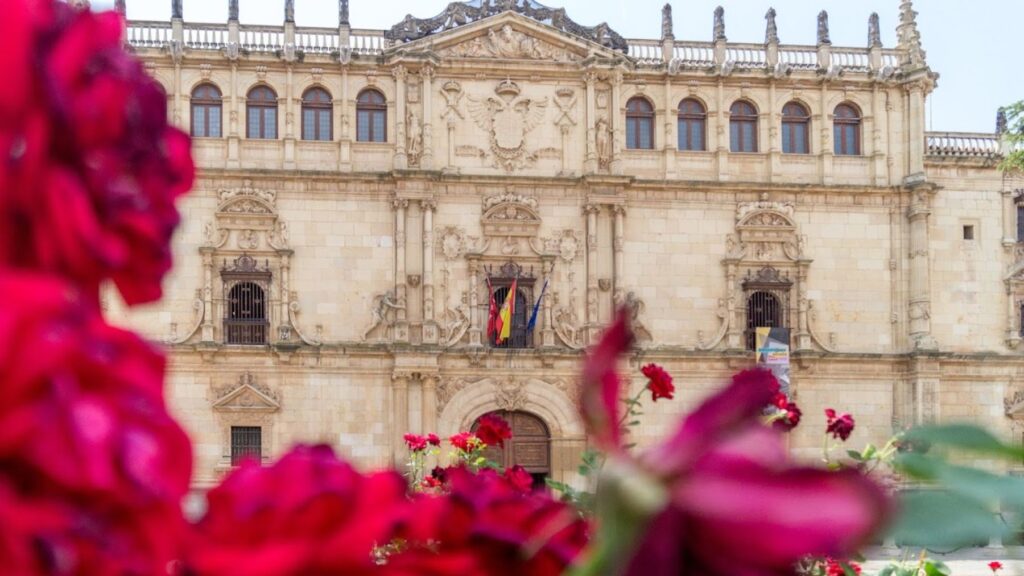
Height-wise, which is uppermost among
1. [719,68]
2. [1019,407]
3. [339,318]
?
[719,68]

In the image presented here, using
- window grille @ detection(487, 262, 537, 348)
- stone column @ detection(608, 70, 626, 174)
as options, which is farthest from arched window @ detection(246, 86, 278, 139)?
stone column @ detection(608, 70, 626, 174)

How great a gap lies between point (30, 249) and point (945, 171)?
27.0m

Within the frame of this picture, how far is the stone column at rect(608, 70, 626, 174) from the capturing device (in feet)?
82.0

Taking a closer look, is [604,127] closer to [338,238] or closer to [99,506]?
[338,238]

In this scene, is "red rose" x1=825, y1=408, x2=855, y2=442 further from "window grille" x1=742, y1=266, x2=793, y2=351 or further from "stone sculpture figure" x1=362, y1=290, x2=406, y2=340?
"window grille" x1=742, y1=266, x2=793, y2=351

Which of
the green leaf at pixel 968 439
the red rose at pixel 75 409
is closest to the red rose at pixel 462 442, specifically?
the green leaf at pixel 968 439

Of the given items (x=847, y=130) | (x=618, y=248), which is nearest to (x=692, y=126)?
(x=618, y=248)

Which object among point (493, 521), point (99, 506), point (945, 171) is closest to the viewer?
point (99, 506)

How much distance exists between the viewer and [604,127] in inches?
989

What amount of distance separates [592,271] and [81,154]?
2391 centimetres

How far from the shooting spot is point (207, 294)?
2398 centimetres

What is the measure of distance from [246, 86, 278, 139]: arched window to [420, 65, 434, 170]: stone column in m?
2.99

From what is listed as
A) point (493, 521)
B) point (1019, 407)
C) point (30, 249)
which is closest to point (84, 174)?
point (30, 249)

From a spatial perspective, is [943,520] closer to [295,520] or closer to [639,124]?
[295,520]
